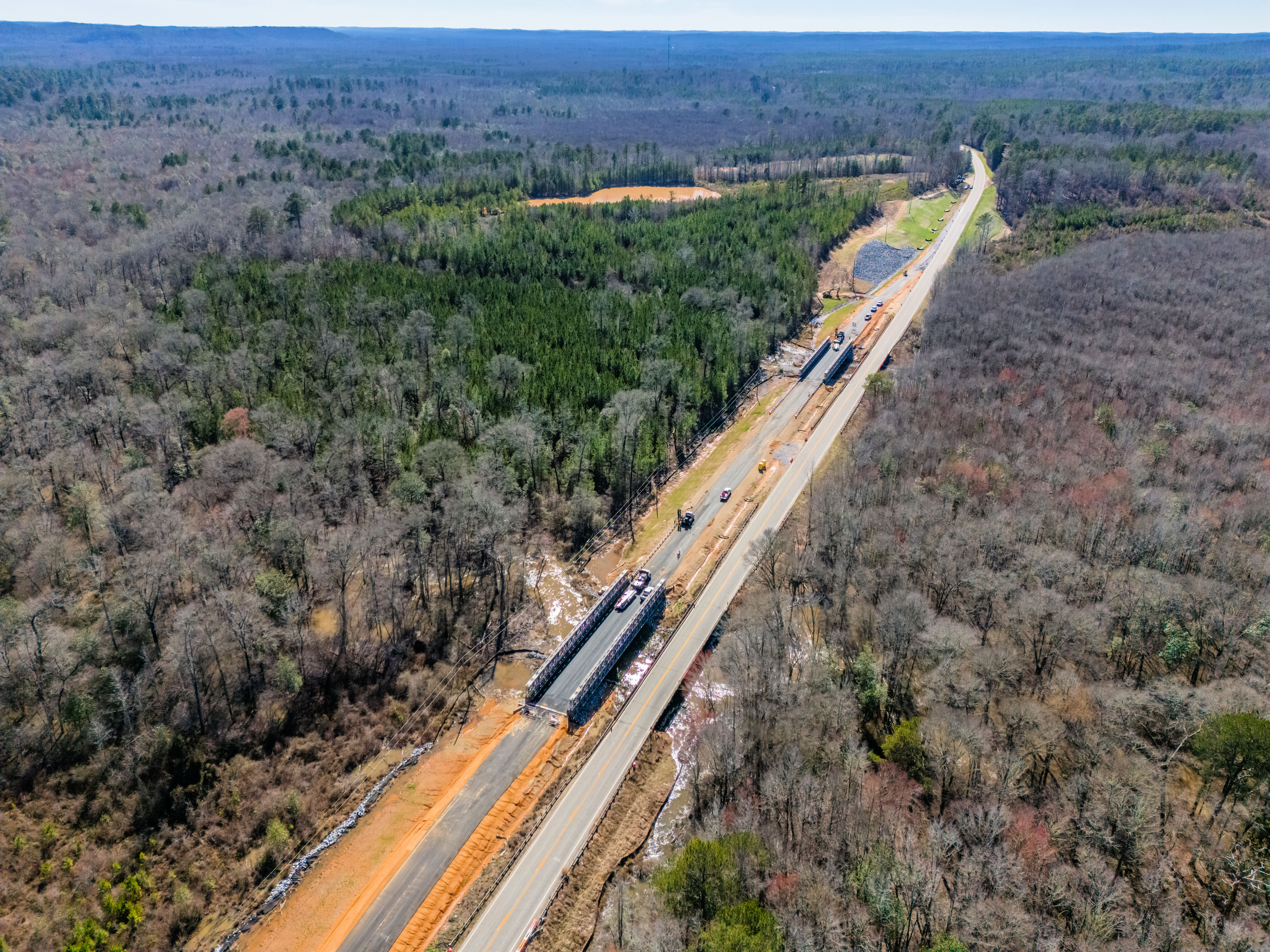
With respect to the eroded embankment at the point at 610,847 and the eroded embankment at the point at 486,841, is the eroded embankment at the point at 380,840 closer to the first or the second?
the eroded embankment at the point at 486,841

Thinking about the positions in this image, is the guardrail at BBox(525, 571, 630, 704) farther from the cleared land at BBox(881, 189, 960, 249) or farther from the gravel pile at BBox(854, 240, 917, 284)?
the cleared land at BBox(881, 189, 960, 249)

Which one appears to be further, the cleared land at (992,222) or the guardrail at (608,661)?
the cleared land at (992,222)

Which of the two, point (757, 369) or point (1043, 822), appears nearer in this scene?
point (1043, 822)

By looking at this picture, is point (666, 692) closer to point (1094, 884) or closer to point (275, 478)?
point (1094, 884)

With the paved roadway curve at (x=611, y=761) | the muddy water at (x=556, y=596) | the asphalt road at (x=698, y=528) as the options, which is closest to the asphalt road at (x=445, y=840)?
the asphalt road at (x=698, y=528)

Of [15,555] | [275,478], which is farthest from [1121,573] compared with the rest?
[15,555]
